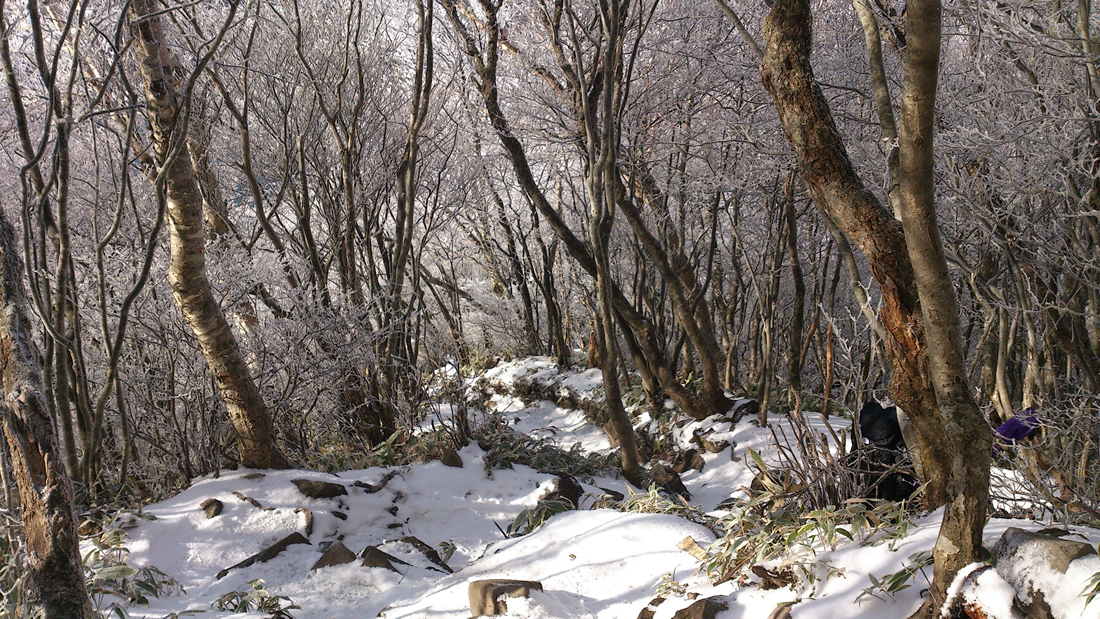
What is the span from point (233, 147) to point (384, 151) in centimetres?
150

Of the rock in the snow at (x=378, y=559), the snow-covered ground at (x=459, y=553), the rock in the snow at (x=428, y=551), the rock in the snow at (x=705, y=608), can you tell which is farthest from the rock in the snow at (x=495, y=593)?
the rock in the snow at (x=428, y=551)

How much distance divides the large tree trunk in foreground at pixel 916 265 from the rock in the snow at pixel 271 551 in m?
2.63

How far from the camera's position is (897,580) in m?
1.78

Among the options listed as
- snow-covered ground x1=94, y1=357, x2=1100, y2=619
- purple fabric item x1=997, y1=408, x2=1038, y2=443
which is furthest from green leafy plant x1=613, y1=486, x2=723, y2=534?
purple fabric item x1=997, y1=408, x2=1038, y2=443

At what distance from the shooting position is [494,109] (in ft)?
17.8

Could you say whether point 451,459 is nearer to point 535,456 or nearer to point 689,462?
point 535,456

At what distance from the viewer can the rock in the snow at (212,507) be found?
10.6ft

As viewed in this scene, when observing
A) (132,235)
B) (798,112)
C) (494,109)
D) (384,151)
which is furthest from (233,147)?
(798,112)

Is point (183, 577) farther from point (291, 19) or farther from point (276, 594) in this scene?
point (291, 19)

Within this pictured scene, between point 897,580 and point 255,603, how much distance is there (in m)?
2.26

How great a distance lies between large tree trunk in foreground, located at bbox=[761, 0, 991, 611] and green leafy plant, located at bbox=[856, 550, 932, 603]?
12cm

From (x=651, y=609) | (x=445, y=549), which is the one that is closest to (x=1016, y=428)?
(x=651, y=609)

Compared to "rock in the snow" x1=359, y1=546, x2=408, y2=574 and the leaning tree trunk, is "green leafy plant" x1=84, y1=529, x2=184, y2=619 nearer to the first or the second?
"rock in the snow" x1=359, y1=546, x2=408, y2=574

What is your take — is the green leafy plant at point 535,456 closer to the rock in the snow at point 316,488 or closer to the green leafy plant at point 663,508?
the rock in the snow at point 316,488
